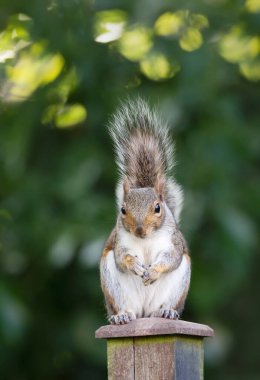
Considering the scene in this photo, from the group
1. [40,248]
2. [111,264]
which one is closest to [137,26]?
[40,248]

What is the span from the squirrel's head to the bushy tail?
0.12 meters

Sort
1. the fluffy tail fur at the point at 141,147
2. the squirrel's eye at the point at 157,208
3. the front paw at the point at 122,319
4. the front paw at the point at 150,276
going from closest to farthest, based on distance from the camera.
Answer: the front paw at the point at 122,319 → the front paw at the point at 150,276 → the squirrel's eye at the point at 157,208 → the fluffy tail fur at the point at 141,147

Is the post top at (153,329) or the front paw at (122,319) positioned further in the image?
the front paw at (122,319)

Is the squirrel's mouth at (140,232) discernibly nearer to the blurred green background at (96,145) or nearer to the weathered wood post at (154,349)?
the weathered wood post at (154,349)

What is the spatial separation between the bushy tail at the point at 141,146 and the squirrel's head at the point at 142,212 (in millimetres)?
120

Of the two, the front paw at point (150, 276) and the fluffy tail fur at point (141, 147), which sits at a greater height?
the fluffy tail fur at point (141, 147)

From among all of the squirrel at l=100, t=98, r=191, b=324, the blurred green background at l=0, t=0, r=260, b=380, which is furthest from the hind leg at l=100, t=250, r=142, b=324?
the blurred green background at l=0, t=0, r=260, b=380

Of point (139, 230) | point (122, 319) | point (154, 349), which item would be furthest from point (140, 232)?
point (154, 349)

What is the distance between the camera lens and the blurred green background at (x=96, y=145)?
3.67 m

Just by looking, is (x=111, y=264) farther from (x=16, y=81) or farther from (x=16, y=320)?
(x=16, y=81)

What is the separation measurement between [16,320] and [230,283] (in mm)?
801

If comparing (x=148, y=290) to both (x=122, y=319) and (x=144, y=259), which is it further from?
(x=122, y=319)

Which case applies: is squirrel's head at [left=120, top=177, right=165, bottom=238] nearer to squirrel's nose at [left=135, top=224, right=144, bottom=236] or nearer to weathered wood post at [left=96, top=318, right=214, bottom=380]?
squirrel's nose at [left=135, top=224, right=144, bottom=236]

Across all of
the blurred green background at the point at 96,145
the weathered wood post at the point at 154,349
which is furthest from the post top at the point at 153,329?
the blurred green background at the point at 96,145
